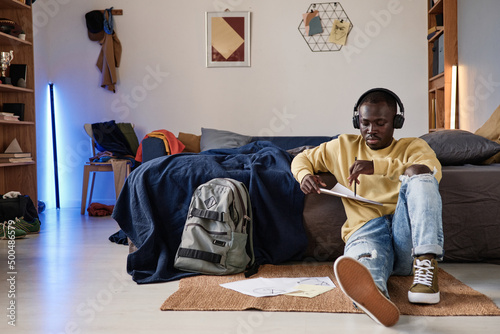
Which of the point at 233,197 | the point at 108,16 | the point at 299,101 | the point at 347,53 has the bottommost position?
the point at 233,197

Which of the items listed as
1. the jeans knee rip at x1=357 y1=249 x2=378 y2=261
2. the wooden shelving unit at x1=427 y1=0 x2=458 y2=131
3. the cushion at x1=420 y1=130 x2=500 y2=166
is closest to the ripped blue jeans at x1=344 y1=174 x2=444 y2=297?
the jeans knee rip at x1=357 y1=249 x2=378 y2=261

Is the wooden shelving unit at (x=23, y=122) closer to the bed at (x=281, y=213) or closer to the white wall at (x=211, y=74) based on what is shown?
the white wall at (x=211, y=74)

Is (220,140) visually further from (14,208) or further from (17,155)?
(14,208)

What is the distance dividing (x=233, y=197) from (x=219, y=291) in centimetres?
43

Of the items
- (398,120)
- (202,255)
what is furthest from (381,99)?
(202,255)

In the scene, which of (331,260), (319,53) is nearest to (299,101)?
(319,53)

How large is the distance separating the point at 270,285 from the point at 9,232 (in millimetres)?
1976

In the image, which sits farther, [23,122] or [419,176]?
[23,122]

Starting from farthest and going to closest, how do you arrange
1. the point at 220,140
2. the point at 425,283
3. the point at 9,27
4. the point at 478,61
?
1. the point at 220,140
2. the point at 9,27
3. the point at 478,61
4. the point at 425,283

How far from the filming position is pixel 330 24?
4.88 meters

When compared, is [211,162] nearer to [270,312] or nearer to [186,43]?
[270,312]

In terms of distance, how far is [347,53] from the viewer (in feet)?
16.1

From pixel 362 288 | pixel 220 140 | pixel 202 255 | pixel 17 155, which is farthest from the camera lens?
pixel 220 140

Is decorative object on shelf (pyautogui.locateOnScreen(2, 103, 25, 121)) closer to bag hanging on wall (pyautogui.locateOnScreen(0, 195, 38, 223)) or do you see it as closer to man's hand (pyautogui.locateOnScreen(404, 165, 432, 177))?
bag hanging on wall (pyautogui.locateOnScreen(0, 195, 38, 223))
